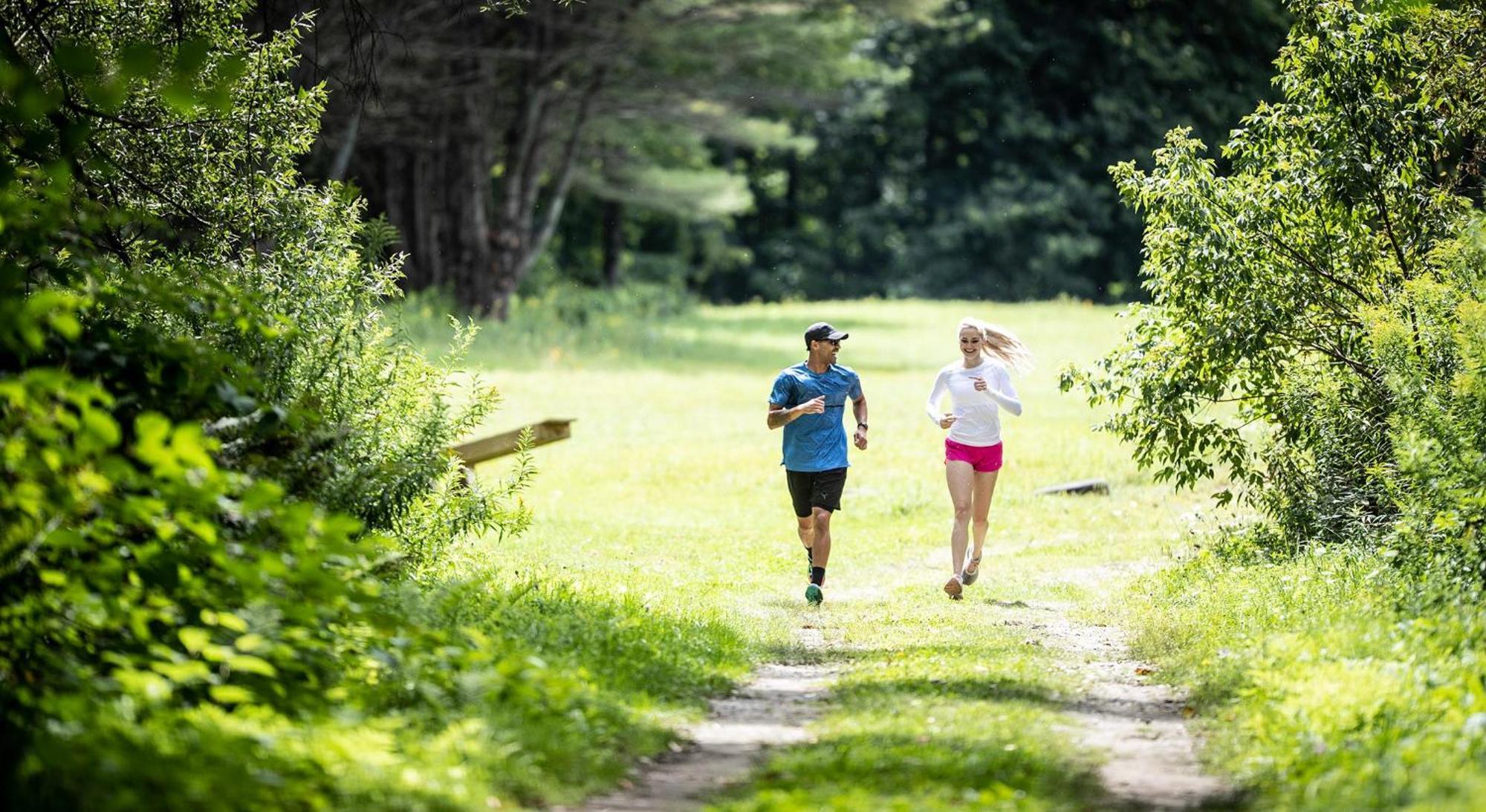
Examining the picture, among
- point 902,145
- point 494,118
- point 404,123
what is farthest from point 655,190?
point 902,145

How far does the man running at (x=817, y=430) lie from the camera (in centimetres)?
1202

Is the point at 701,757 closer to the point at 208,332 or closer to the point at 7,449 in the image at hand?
the point at 7,449

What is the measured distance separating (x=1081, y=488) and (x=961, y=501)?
704 cm

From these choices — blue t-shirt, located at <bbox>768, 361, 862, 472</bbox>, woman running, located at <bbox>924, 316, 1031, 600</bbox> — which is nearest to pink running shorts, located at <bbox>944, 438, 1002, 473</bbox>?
woman running, located at <bbox>924, 316, 1031, 600</bbox>

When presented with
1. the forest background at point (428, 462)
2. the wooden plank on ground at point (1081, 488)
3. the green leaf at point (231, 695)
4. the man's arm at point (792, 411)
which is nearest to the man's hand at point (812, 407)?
the man's arm at point (792, 411)

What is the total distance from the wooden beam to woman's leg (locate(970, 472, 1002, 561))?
14.3ft

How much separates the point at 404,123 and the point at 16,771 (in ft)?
105

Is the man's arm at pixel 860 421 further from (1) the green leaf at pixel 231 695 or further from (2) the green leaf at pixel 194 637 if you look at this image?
(2) the green leaf at pixel 194 637

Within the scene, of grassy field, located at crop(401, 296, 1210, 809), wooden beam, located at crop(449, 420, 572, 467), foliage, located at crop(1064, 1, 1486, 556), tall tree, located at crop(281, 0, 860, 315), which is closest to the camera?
grassy field, located at crop(401, 296, 1210, 809)

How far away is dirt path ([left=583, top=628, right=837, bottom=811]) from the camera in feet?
21.7

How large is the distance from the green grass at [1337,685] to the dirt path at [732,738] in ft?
6.41

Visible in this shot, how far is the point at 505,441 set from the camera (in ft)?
Answer: 51.3

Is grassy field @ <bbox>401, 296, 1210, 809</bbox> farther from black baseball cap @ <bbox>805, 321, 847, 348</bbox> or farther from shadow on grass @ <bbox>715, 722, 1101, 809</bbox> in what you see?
black baseball cap @ <bbox>805, 321, 847, 348</bbox>

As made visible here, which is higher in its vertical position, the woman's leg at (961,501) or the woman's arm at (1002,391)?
the woman's arm at (1002,391)
